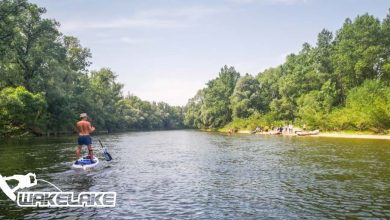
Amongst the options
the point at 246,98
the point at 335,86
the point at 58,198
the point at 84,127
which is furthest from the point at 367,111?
the point at 246,98

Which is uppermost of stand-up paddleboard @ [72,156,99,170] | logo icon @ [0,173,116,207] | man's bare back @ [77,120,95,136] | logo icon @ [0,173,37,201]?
man's bare back @ [77,120,95,136]

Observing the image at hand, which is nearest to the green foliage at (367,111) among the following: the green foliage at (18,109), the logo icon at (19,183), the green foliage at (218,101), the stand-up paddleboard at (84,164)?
the stand-up paddleboard at (84,164)

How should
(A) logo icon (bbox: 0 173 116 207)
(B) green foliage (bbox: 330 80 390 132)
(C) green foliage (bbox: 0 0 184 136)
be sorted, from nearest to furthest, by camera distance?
1. (A) logo icon (bbox: 0 173 116 207)
2. (C) green foliage (bbox: 0 0 184 136)
3. (B) green foliage (bbox: 330 80 390 132)

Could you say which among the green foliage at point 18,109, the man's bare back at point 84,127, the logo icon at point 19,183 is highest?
the green foliage at point 18,109

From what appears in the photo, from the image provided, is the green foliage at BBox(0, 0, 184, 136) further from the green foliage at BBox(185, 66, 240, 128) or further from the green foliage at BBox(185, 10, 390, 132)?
the green foliage at BBox(185, 10, 390, 132)

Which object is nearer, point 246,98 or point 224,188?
point 224,188

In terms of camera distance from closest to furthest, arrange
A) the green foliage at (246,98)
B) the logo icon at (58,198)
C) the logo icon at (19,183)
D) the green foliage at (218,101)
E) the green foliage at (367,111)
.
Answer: the logo icon at (58,198)
the logo icon at (19,183)
the green foliage at (367,111)
the green foliage at (246,98)
the green foliage at (218,101)

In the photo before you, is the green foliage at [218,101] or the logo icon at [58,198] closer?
the logo icon at [58,198]

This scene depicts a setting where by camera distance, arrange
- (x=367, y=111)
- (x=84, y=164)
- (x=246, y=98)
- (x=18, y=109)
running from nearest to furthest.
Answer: (x=84, y=164) < (x=18, y=109) < (x=367, y=111) < (x=246, y=98)

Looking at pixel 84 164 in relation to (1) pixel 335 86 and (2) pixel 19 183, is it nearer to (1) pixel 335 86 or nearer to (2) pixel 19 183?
(2) pixel 19 183

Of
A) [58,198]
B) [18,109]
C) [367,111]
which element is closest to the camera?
[58,198]

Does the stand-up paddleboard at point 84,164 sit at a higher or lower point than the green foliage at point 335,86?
lower

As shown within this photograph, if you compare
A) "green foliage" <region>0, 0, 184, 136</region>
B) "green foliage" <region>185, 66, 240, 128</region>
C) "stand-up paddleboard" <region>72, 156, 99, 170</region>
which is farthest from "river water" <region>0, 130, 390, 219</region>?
"green foliage" <region>185, 66, 240, 128</region>

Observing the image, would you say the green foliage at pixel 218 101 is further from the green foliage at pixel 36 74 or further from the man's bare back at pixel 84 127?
the man's bare back at pixel 84 127
